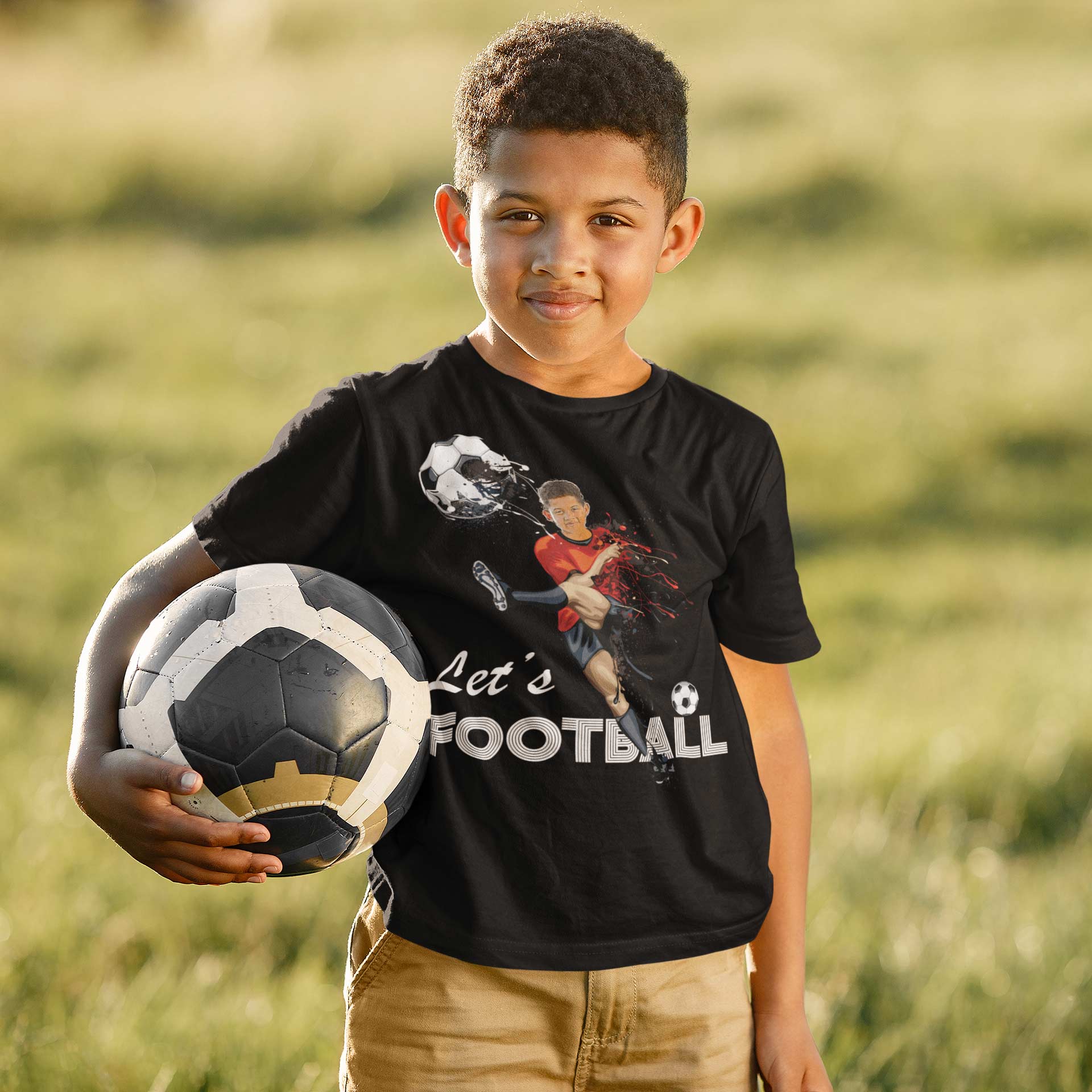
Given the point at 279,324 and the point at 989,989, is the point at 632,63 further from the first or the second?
the point at 279,324

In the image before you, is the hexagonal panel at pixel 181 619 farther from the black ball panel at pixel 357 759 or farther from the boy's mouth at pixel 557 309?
the boy's mouth at pixel 557 309

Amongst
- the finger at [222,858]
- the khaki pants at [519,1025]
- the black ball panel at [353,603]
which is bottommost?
the khaki pants at [519,1025]

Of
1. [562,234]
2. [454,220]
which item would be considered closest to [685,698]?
[562,234]

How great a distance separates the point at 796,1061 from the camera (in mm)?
2576

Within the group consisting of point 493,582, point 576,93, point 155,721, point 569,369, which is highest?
point 576,93

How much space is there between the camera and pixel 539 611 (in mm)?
2309

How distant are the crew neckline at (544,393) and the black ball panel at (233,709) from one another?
0.61 m

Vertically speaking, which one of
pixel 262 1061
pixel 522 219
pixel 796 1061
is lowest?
pixel 262 1061

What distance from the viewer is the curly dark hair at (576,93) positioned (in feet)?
7.57

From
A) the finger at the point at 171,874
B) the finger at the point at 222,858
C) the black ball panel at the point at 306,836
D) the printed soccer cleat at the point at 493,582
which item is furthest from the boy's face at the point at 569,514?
the finger at the point at 171,874

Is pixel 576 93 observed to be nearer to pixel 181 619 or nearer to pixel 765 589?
pixel 765 589

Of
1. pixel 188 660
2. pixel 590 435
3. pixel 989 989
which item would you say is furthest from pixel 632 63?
pixel 989 989

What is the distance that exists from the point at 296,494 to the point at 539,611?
1.46 ft

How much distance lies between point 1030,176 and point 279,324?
7.71m
